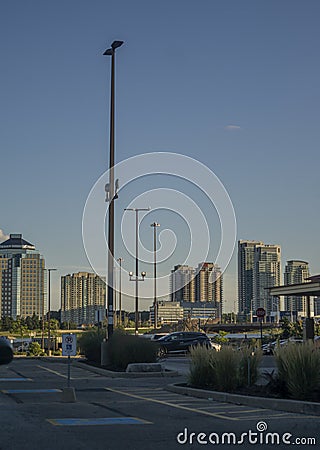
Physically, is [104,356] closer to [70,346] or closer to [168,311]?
[70,346]

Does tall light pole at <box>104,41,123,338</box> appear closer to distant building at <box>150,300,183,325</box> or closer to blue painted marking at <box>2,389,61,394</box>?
blue painted marking at <box>2,389,61,394</box>

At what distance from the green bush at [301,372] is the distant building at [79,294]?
146m

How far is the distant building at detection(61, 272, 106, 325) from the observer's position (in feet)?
536

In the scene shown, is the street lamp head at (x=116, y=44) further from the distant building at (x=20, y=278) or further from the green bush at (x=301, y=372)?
the distant building at (x=20, y=278)

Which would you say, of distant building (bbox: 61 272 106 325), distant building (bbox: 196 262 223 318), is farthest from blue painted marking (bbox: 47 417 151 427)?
distant building (bbox: 61 272 106 325)

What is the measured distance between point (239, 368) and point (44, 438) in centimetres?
814

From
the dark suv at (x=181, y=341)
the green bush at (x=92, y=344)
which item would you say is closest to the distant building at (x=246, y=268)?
the dark suv at (x=181, y=341)

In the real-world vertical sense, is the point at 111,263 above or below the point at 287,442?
above

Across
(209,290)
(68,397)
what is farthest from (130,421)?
(209,290)

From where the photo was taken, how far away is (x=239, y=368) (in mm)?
18875

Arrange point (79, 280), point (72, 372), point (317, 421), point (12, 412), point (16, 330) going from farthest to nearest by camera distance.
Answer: point (79, 280) → point (16, 330) → point (72, 372) → point (12, 412) → point (317, 421)

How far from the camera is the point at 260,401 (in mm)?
16219

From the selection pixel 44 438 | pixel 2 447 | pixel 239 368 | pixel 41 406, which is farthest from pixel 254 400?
pixel 2 447

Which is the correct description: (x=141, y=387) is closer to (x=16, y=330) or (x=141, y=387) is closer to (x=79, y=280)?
(x=16, y=330)
